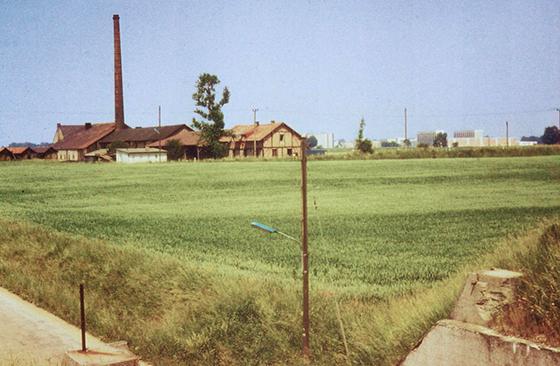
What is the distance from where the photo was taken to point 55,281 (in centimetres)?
1453

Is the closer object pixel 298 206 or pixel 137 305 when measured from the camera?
pixel 137 305

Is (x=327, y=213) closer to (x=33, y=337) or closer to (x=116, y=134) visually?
(x=33, y=337)

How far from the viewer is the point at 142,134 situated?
3701 inches

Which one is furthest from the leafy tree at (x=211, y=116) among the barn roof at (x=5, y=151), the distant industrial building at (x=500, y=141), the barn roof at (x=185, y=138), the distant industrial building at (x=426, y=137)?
the distant industrial building at (x=426, y=137)

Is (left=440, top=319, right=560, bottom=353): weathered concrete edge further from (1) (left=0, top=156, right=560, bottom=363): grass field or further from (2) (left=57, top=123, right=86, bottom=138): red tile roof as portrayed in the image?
(2) (left=57, top=123, right=86, bottom=138): red tile roof

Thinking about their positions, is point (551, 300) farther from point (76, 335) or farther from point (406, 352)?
point (76, 335)

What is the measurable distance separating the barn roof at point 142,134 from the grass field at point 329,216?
39.6 metres

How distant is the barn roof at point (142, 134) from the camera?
91750 mm

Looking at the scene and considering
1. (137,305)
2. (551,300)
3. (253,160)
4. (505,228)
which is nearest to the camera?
(551,300)

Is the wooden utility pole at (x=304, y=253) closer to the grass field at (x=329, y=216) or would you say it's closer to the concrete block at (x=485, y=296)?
the grass field at (x=329, y=216)

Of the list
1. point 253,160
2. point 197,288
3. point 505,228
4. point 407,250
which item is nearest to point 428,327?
point 197,288

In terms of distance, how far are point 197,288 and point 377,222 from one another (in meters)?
11.6

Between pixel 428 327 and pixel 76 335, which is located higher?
pixel 428 327

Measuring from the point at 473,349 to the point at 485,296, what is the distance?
847 millimetres
